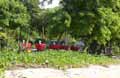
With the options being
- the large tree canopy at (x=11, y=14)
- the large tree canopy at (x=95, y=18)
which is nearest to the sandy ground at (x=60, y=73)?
the large tree canopy at (x=95, y=18)

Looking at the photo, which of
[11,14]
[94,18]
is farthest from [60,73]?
[11,14]

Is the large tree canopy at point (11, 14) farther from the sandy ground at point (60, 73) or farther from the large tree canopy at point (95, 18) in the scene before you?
the sandy ground at point (60, 73)

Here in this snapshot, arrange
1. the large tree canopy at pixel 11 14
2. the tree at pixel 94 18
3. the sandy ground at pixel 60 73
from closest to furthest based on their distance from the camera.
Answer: the sandy ground at pixel 60 73, the tree at pixel 94 18, the large tree canopy at pixel 11 14

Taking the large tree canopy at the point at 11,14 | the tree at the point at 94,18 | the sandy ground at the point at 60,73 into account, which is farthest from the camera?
the large tree canopy at the point at 11,14

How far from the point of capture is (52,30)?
28688 millimetres

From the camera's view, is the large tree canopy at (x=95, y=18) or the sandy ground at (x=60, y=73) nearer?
the sandy ground at (x=60, y=73)

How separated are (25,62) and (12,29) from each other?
15319 mm

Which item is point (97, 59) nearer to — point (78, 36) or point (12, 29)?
point (78, 36)

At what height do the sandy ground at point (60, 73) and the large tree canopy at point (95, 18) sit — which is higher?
the large tree canopy at point (95, 18)

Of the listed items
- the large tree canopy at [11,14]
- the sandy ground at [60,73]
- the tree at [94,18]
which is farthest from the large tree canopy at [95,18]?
the sandy ground at [60,73]

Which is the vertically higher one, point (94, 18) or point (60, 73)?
point (94, 18)

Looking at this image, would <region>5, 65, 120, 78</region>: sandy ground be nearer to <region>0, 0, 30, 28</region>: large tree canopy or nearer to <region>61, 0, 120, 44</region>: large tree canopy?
<region>61, 0, 120, 44</region>: large tree canopy

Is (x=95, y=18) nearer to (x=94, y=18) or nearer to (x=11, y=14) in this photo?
(x=94, y=18)

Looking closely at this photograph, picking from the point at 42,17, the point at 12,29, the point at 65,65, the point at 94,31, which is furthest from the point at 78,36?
the point at 42,17
